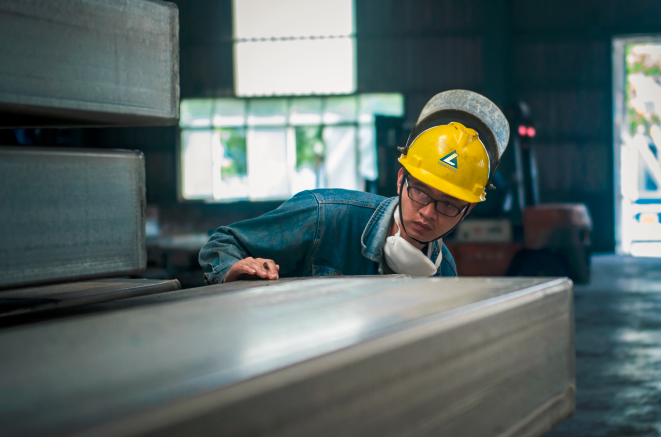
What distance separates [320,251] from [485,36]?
11418 mm

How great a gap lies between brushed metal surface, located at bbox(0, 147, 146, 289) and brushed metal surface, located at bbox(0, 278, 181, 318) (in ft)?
0.45

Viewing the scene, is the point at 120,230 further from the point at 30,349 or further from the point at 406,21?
the point at 406,21

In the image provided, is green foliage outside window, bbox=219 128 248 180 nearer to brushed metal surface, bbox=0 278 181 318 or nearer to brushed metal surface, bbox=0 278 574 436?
brushed metal surface, bbox=0 278 181 318

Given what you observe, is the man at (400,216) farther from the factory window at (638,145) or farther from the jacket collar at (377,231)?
the factory window at (638,145)

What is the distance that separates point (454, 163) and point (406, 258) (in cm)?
37

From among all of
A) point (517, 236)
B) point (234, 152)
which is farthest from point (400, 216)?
point (234, 152)

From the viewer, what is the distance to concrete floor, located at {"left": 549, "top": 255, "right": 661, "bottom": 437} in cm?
323

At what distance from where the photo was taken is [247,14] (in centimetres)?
1262

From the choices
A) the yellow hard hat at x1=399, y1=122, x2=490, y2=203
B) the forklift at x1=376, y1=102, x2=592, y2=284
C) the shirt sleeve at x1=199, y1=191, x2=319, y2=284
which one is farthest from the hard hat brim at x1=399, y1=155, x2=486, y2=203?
the forklift at x1=376, y1=102, x2=592, y2=284

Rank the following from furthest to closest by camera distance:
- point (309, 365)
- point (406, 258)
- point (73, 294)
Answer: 1. point (406, 258)
2. point (73, 294)
3. point (309, 365)

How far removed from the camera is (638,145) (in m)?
11.6

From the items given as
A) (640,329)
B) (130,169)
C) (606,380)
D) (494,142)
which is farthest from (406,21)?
(130,169)

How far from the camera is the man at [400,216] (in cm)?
185

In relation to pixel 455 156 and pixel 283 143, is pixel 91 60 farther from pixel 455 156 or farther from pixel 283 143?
pixel 283 143
